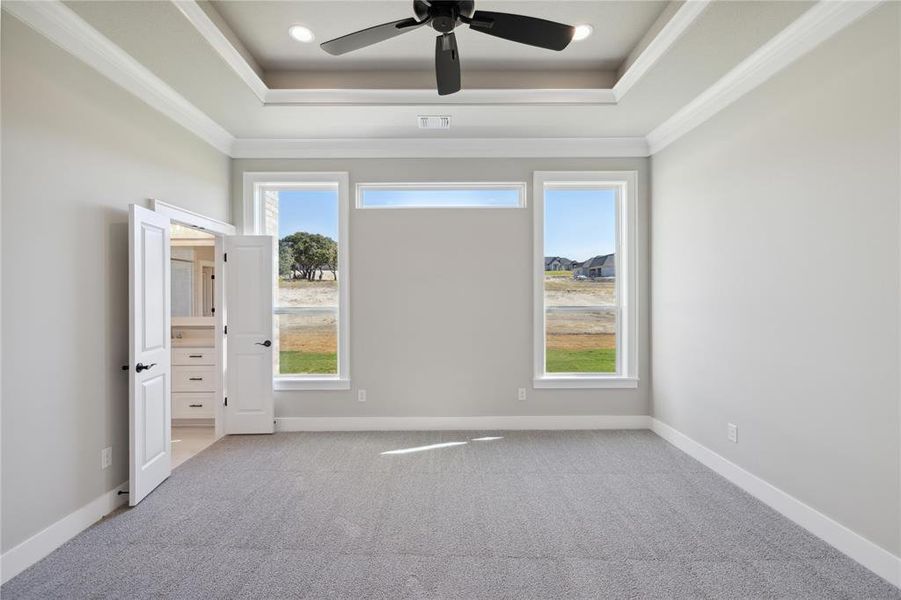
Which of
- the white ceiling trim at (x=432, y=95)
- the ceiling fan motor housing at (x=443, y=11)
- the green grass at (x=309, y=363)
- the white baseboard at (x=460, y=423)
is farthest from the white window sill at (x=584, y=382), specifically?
the ceiling fan motor housing at (x=443, y=11)

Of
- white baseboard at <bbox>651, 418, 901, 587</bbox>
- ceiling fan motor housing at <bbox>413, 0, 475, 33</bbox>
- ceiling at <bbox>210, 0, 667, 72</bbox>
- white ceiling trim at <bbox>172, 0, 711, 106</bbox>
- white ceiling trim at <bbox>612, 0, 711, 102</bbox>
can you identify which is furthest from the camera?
white ceiling trim at <bbox>172, 0, 711, 106</bbox>

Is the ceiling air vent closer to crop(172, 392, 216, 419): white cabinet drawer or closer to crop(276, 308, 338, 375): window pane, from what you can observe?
crop(276, 308, 338, 375): window pane

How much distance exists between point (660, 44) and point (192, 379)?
195 inches

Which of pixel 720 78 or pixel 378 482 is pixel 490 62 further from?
pixel 378 482

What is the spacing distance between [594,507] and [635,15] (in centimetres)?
315

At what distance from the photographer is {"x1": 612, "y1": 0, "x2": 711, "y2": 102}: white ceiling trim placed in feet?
7.20

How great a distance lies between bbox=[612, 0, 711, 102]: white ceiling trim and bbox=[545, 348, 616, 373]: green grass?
2.36 meters

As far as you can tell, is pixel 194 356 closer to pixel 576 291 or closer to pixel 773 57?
pixel 576 291

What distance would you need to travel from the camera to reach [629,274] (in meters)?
4.14

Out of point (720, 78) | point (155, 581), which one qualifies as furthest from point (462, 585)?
point (720, 78)

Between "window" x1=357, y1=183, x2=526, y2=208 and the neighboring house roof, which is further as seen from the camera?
the neighboring house roof

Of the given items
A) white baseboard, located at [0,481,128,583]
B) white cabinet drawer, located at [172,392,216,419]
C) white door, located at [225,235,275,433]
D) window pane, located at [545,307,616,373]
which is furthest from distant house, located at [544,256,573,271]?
white baseboard, located at [0,481,128,583]

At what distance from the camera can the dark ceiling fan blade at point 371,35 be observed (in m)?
1.92

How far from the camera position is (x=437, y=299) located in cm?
409
